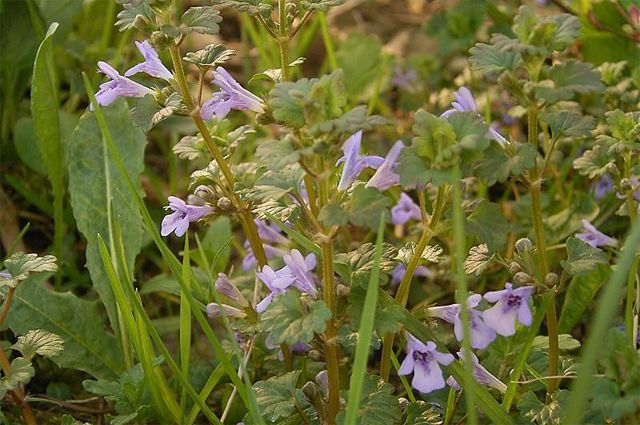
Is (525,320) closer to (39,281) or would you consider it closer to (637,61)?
(39,281)

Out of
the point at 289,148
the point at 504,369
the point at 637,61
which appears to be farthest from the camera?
the point at 637,61

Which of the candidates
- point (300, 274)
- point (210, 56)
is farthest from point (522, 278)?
point (210, 56)

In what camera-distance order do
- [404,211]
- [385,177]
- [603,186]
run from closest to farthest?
1. [385,177]
2. [404,211]
3. [603,186]

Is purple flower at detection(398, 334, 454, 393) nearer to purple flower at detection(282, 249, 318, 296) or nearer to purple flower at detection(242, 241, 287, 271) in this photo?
purple flower at detection(282, 249, 318, 296)

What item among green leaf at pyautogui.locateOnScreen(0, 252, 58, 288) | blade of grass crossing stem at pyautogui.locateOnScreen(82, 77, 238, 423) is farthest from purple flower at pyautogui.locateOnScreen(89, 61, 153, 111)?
green leaf at pyautogui.locateOnScreen(0, 252, 58, 288)

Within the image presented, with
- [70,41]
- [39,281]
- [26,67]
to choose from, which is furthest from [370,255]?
[70,41]

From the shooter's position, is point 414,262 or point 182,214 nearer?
point 414,262

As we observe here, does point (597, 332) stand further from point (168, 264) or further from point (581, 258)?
point (168, 264)
